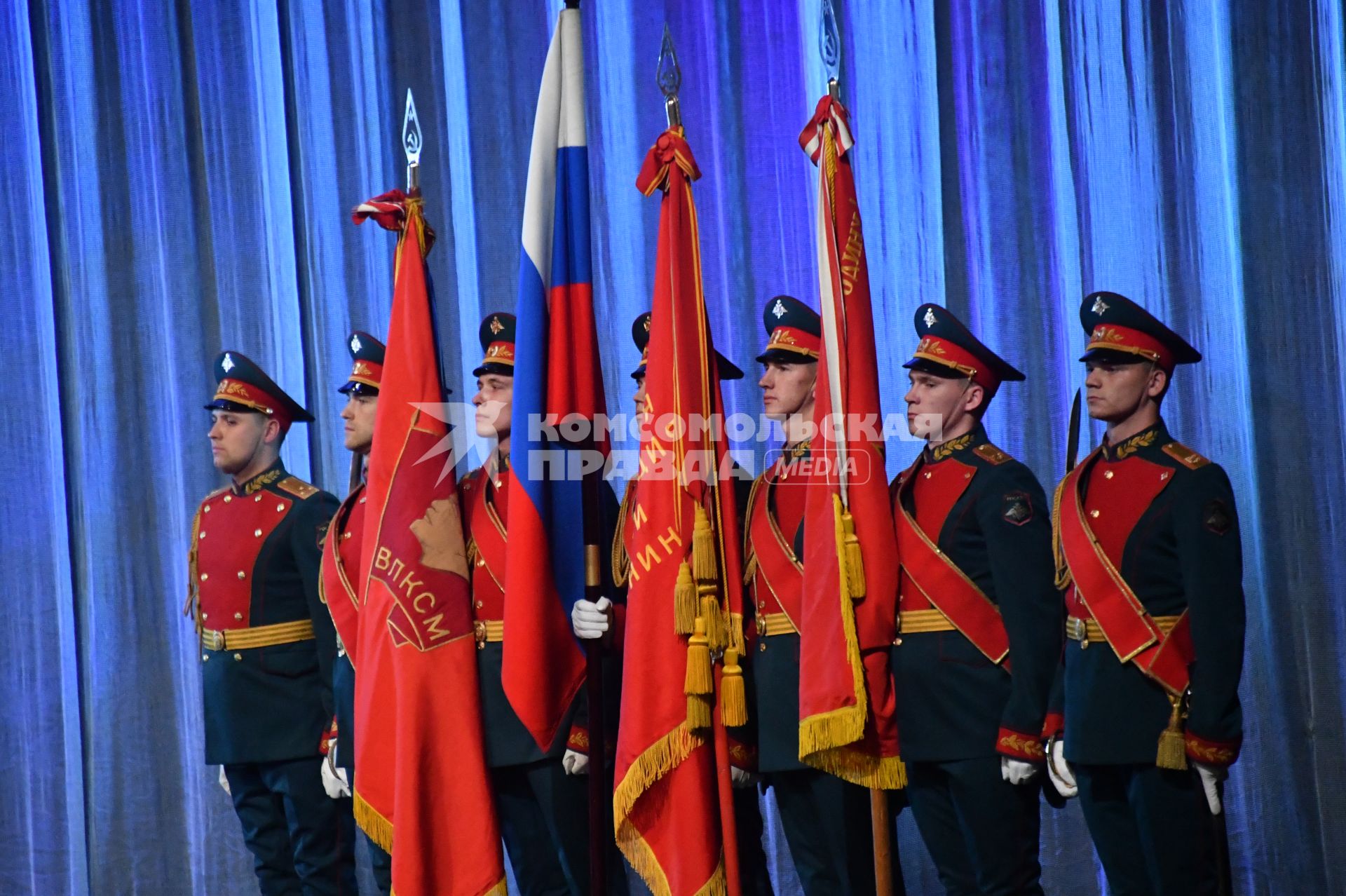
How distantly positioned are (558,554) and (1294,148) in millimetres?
2545

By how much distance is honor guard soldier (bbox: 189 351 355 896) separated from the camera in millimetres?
3994

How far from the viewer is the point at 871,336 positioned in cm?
335

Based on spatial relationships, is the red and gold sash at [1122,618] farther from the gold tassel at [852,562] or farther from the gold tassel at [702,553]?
the gold tassel at [702,553]

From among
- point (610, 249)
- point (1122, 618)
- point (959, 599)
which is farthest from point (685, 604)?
point (610, 249)

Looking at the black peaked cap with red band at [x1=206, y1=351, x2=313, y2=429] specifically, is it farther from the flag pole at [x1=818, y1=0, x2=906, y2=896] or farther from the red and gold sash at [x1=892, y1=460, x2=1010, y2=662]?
the red and gold sash at [x1=892, y1=460, x2=1010, y2=662]

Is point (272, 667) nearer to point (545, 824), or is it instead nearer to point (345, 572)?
point (345, 572)

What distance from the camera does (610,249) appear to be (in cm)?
497

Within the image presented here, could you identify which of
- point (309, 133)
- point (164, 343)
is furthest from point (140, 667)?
point (309, 133)

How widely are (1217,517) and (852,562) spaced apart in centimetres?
76

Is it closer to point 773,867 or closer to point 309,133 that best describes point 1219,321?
point 773,867

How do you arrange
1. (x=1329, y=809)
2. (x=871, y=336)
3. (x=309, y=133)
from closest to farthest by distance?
(x=871, y=336) → (x=1329, y=809) → (x=309, y=133)

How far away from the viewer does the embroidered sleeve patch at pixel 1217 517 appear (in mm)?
2959

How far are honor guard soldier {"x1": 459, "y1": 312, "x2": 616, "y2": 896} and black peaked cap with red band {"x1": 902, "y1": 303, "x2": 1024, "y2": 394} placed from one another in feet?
3.37

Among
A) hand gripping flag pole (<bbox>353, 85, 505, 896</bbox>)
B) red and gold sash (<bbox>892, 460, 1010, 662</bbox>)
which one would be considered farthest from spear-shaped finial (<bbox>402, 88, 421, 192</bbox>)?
red and gold sash (<bbox>892, 460, 1010, 662</bbox>)
